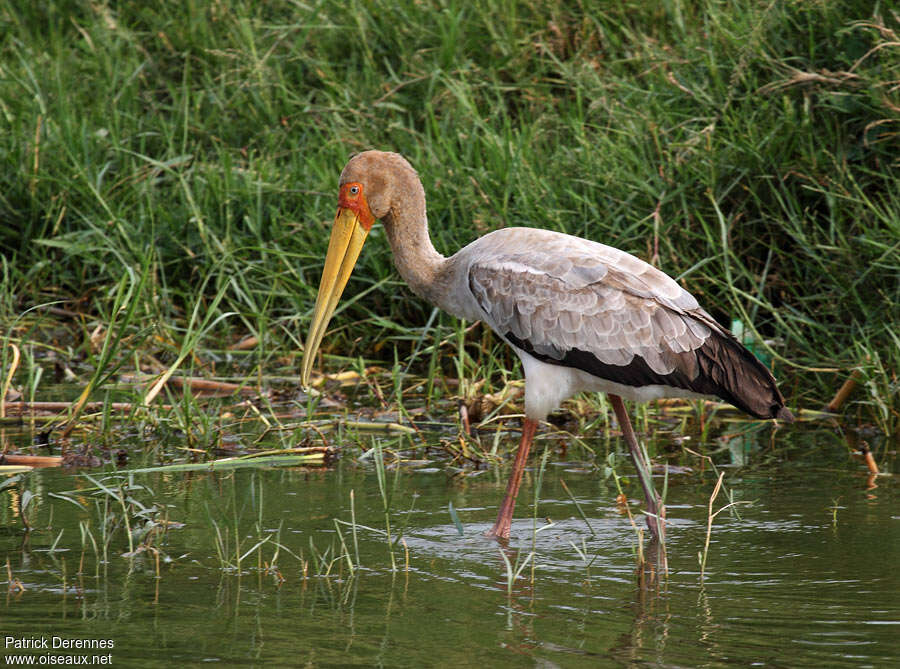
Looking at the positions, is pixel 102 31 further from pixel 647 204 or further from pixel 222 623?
pixel 222 623

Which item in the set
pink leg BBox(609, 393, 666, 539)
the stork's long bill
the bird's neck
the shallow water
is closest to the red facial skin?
the stork's long bill

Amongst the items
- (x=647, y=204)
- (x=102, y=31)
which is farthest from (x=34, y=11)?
(x=647, y=204)

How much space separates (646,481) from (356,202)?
1.79 metres

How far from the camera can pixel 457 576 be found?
13.7ft

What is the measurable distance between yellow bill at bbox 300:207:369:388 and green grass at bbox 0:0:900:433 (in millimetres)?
457

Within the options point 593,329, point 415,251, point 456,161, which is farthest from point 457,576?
point 456,161

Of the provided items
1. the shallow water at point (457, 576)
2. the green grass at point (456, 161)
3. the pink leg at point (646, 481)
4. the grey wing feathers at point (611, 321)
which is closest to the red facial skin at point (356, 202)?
the grey wing feathers at point (611, 321)

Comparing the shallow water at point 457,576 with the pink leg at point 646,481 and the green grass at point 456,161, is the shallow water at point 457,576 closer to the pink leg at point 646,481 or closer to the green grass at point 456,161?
the pink leg at point 646,481

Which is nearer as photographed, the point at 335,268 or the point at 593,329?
the point at 593,329

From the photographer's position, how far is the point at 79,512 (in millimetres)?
4770

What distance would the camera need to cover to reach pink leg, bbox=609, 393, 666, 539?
13.8ft

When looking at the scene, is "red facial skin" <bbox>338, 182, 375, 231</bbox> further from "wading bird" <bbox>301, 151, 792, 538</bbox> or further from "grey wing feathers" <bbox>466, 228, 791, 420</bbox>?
"grey wing feathers" <bbox>466, 228, 791, 420</bbox>

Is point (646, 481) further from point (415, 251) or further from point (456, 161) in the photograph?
point (456, 161)

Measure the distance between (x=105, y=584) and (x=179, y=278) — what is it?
3849 mm
